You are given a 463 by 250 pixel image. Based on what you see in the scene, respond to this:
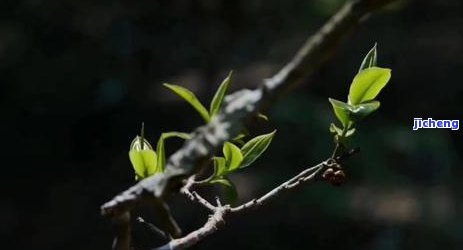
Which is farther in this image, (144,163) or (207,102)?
(207,102)

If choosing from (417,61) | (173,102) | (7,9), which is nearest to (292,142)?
(173,102)

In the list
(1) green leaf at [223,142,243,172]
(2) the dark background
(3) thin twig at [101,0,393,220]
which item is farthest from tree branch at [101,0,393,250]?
(2) the dark background

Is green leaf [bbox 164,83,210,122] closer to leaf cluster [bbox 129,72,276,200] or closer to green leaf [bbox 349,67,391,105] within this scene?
leaf cluster [bbox 129,72,276,200]

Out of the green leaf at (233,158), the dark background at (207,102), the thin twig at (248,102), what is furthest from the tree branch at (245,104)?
the dark background at (207,102)

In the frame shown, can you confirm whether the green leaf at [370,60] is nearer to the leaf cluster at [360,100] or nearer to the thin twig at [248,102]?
the leaf cluster at [360,100]

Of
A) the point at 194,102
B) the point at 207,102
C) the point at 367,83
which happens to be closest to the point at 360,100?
the point at 367,83

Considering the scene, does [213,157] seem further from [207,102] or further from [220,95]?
[207,102]

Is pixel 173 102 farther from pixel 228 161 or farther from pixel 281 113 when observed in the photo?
pixel 228 161
